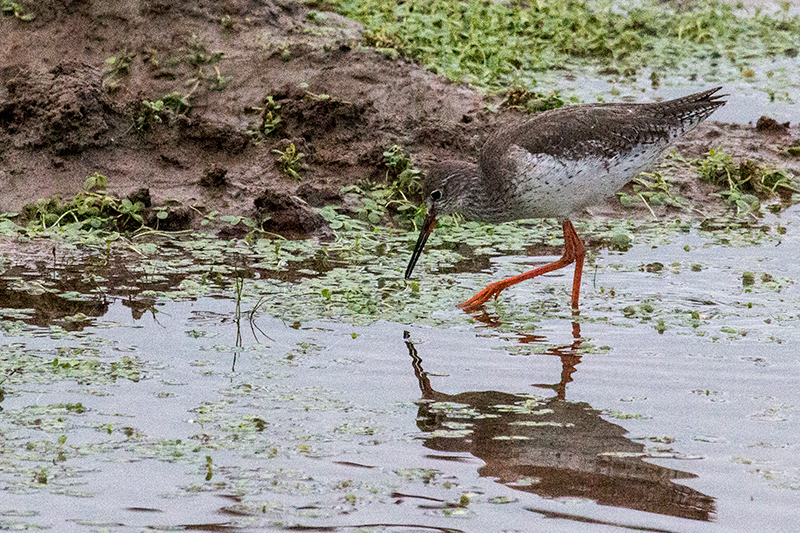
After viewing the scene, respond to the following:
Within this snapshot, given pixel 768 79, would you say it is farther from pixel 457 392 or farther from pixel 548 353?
pixel 457 392

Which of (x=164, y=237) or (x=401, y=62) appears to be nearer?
(x=164, y=237)

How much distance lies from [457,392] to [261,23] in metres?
6.04

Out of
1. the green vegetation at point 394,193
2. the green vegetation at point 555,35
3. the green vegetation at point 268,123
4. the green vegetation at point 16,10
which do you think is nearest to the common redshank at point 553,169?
the green vegetation at point 394,193

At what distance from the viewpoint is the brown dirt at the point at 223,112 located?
355 inches

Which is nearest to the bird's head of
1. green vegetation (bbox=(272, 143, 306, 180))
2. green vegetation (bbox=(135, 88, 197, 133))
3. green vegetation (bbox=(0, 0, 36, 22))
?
green vegetation (bbox=(272, 143, 306, 180))

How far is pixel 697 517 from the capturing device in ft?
14.6

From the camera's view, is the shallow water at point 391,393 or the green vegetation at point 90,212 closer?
the shallow water at point 391,393

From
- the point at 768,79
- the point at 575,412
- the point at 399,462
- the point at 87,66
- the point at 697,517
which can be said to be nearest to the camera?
the point at 697,517

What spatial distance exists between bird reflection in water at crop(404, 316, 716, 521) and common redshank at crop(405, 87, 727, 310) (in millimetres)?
1692

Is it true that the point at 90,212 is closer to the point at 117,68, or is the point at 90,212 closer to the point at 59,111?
the point at 59,111

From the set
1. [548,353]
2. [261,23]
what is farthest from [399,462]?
[261,23]

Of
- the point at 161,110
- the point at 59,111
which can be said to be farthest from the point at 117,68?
the point at 59,111

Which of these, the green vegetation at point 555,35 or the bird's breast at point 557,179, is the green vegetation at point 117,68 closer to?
the green vegetation at point 555,35

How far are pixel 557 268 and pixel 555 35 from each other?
612 centimetres
